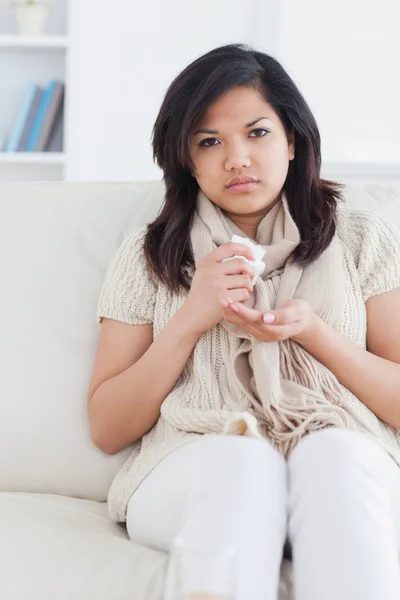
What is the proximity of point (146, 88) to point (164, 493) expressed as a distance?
261 cm

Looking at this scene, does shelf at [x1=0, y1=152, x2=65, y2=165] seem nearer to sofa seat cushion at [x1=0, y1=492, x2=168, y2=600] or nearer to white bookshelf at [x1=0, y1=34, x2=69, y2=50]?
white bookshelf at [x1=0, y1=34, x2=69, y2=50]

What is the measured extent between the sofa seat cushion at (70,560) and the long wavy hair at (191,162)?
1.36 feet

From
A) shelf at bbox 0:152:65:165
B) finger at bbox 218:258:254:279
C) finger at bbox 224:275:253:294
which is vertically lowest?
shelf at bbox 0:152:65:165

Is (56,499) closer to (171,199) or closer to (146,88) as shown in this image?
(171,199)

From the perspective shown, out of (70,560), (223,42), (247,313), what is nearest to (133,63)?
(223,42)

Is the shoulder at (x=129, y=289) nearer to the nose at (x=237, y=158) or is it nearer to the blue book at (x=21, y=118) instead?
the nose at (x=237, y=158)

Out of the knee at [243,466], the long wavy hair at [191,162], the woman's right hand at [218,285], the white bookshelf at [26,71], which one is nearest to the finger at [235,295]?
the woman's right hand at [218,285]

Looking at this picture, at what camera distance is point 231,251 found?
1384mm

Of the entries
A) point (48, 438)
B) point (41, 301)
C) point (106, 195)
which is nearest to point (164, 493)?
point (48, 438)

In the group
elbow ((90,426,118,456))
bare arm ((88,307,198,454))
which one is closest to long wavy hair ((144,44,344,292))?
bare arm ((88,307,198,454))

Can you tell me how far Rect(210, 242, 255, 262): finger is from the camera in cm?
138

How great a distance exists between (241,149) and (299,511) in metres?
0.63

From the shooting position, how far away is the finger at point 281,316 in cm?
132

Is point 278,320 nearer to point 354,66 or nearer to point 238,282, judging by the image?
point 238,282
